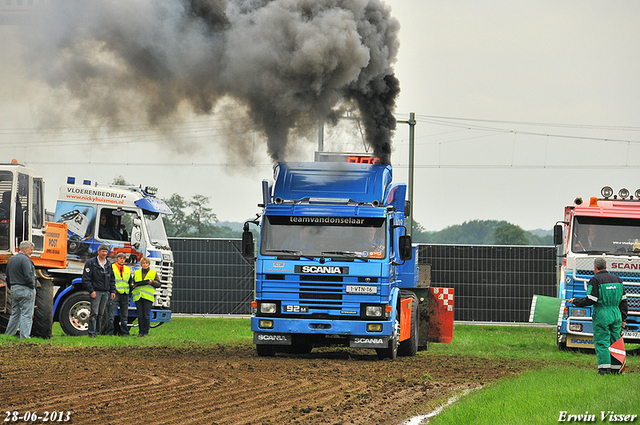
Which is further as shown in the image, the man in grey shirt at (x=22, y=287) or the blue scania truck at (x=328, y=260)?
the man in grey shirt at (x=22, y=287)

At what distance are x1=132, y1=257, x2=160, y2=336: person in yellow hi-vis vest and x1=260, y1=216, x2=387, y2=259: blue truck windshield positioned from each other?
544cm

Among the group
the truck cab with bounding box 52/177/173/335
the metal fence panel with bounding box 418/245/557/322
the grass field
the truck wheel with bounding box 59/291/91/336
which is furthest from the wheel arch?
the metal fence panel with bounding box 418/245/557/322

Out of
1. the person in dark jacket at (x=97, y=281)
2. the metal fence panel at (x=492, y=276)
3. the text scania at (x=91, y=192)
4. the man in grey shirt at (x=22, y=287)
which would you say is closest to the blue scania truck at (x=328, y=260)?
the man in grey shirt at (x=22, y=287)

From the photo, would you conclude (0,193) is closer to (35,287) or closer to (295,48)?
(35,287)

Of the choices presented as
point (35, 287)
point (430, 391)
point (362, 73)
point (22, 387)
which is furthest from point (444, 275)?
point (22, 387)

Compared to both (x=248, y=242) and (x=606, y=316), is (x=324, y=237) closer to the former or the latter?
(x=248, y=242)

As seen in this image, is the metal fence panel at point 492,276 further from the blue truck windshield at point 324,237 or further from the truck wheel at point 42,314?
the truck wheel at point 42,314

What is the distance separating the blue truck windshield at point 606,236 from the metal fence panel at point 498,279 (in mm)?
10051

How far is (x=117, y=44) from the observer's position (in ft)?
51.3

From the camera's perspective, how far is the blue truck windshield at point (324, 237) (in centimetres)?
1430

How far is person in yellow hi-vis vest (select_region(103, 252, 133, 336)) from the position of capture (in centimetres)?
1900

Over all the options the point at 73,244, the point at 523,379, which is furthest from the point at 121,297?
the point at 523,379

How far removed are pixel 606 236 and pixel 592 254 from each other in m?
0.61

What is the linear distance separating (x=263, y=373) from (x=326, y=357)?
3.53m
